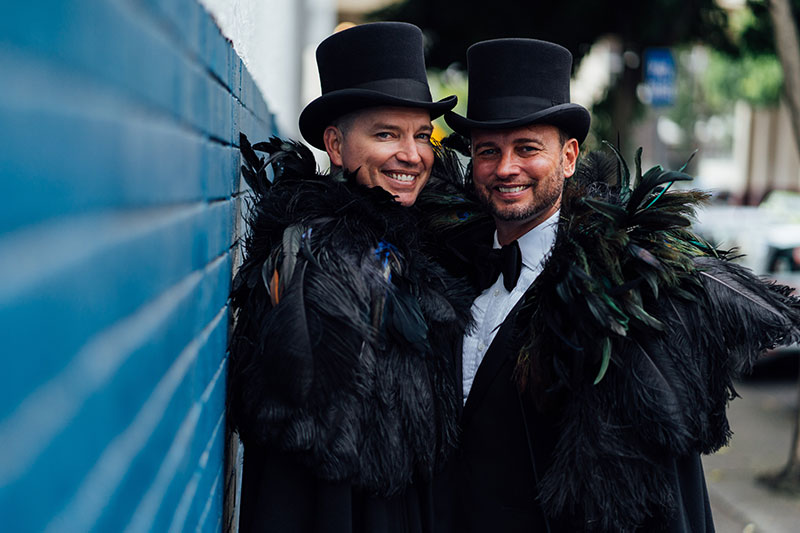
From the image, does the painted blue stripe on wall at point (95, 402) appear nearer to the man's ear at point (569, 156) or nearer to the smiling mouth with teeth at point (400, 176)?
the smiling mouth with teeth at point (400, 176)

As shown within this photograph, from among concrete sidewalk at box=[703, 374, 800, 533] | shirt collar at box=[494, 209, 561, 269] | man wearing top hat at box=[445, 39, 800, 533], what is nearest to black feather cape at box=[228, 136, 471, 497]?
man wearing top hat at box=[445, 39, 800, 533]

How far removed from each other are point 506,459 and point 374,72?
4.36 feet

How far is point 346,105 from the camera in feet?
8.58

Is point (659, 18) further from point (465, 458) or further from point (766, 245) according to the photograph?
point (465, 458)

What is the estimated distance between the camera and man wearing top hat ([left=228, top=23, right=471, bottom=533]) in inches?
77.4

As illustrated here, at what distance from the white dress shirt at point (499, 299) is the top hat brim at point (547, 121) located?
1.03 ft

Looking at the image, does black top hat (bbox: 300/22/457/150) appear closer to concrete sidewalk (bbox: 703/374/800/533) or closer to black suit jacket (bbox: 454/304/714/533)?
black suit jacket (bbox: 454/304/714/533)

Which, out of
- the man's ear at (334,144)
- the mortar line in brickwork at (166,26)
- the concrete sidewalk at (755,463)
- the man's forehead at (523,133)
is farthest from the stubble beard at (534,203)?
the concrete sidewalk at (755,463)

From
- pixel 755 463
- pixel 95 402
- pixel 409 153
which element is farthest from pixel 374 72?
pixel 755 463

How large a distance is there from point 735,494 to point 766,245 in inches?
141

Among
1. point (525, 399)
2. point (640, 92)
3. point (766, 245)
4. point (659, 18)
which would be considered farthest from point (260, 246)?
point (640, 92)

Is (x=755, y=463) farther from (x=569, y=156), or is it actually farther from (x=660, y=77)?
(x=660, y=77)

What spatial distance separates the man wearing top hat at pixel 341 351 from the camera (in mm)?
1967

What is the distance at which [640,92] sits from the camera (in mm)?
11586
